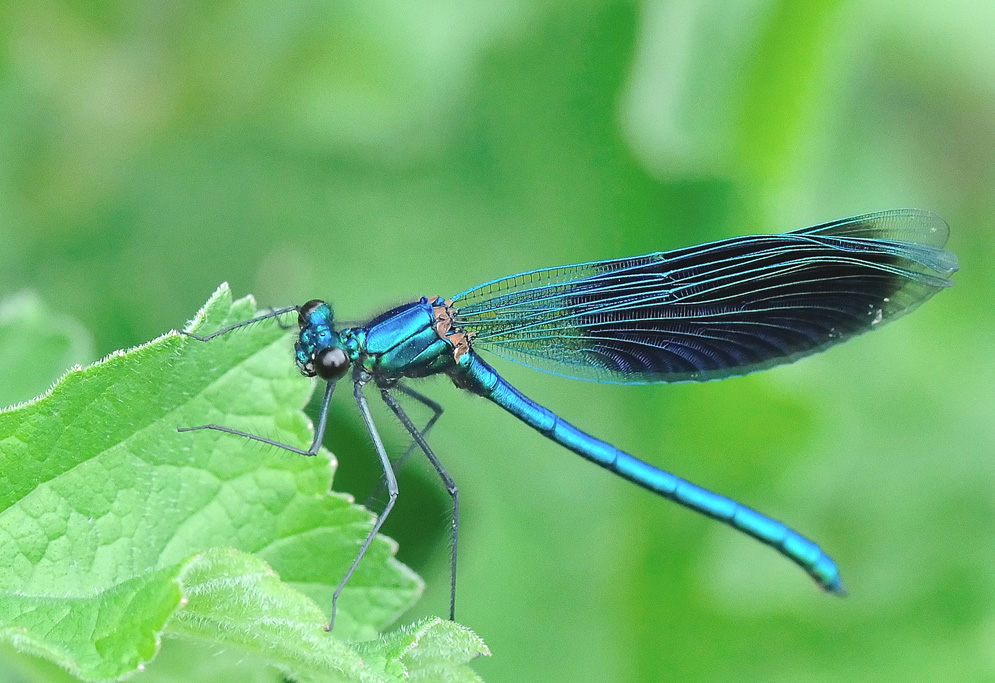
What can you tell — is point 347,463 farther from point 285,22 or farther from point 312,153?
point 285,22

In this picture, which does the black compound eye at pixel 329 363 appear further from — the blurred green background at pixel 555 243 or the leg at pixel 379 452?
the blurred green background at pixel 555 243

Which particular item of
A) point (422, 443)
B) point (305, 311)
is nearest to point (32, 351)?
point (305, 311)

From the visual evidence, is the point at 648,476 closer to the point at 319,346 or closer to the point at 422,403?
the point at 422,403

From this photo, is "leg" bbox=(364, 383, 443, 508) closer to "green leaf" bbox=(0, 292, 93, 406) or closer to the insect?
the insect

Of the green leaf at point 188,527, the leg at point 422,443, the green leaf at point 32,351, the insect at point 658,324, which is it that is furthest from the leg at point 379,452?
the green leaf at point 32,351

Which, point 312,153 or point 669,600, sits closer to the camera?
point 669,600

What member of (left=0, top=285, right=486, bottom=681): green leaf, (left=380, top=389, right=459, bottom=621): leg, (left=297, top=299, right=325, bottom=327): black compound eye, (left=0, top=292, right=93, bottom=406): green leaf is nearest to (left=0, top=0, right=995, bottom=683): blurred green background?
(left=380, top=389, right=459, bottom=621): leg

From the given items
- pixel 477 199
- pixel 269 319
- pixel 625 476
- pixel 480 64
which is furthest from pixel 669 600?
pixel 480 64
